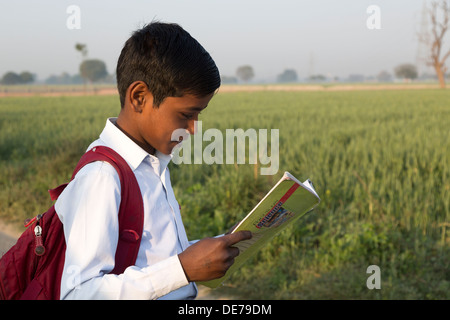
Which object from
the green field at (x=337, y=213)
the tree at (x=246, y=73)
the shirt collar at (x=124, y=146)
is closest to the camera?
the shirt collar at (x=124, y=146)

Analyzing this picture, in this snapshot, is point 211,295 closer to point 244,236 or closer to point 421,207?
point 421,207

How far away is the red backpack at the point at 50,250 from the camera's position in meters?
1.19

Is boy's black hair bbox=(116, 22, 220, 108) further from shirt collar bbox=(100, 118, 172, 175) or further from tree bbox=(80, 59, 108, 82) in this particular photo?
tree bbox=(80, 59, 108, 82)

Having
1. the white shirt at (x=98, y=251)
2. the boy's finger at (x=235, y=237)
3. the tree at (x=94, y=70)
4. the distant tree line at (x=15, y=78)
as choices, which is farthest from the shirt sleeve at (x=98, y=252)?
the distant tree line at (x=15, y=78)

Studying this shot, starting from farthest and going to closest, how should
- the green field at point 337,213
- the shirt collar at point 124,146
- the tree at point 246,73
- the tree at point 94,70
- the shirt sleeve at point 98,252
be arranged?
1. the tree at point 246,73
2. the tree at point 94,70
3. the green field at point 337,213
4. the shirt collar at point 124,146
5. the shirt sleeve at point 98,252

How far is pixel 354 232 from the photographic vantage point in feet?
12.9

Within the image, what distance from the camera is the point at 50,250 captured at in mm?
1202

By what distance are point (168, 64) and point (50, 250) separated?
526mm

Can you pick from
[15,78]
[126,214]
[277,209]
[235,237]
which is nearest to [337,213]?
[277,209]

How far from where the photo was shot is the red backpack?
1191 mm

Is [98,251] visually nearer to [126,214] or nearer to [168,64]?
[126,214]

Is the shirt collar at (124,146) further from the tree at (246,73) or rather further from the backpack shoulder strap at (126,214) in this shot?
the tree at (246,73)

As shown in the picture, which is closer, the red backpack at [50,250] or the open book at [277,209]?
the red backpack at [50,250]

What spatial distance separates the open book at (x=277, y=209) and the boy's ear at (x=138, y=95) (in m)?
0.39
